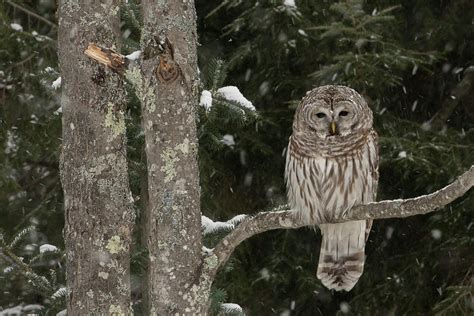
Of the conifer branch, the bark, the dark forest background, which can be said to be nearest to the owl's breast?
the bark

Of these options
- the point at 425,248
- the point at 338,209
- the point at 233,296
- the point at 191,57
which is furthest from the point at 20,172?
the point at 191,57

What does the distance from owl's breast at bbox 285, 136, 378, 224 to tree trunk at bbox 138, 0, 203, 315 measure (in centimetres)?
143

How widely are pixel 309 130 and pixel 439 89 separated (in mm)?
3801

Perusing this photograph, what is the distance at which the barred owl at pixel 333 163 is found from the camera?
5.54 m

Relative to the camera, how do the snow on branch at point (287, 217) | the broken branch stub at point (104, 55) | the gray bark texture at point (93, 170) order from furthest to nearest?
the gray bark texture at point (93, 170)
the broken branch stub at point (104, 55)
the snow on branch at point (287, 217)

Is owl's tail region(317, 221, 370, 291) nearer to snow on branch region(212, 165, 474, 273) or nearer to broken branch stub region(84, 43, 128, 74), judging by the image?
snow on branch region(212, 165, 474, 273)

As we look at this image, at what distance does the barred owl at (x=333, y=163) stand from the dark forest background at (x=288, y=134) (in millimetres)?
A: 1865

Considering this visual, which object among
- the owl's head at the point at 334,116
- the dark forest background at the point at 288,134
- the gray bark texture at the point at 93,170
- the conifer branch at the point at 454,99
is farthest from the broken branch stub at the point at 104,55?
the conifer branch at the point at 454,99

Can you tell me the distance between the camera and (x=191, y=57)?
423cm

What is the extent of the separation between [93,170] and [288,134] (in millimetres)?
3962

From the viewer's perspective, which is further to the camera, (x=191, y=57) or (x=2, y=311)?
(x=2, y=311)

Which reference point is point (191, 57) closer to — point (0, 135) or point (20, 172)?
point (0, 135)

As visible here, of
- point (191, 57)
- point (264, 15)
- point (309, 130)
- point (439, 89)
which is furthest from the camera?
point (439, 89)

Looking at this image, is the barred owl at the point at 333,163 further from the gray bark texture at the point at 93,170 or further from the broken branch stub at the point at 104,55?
the broken branch stub at the point at 104,55
